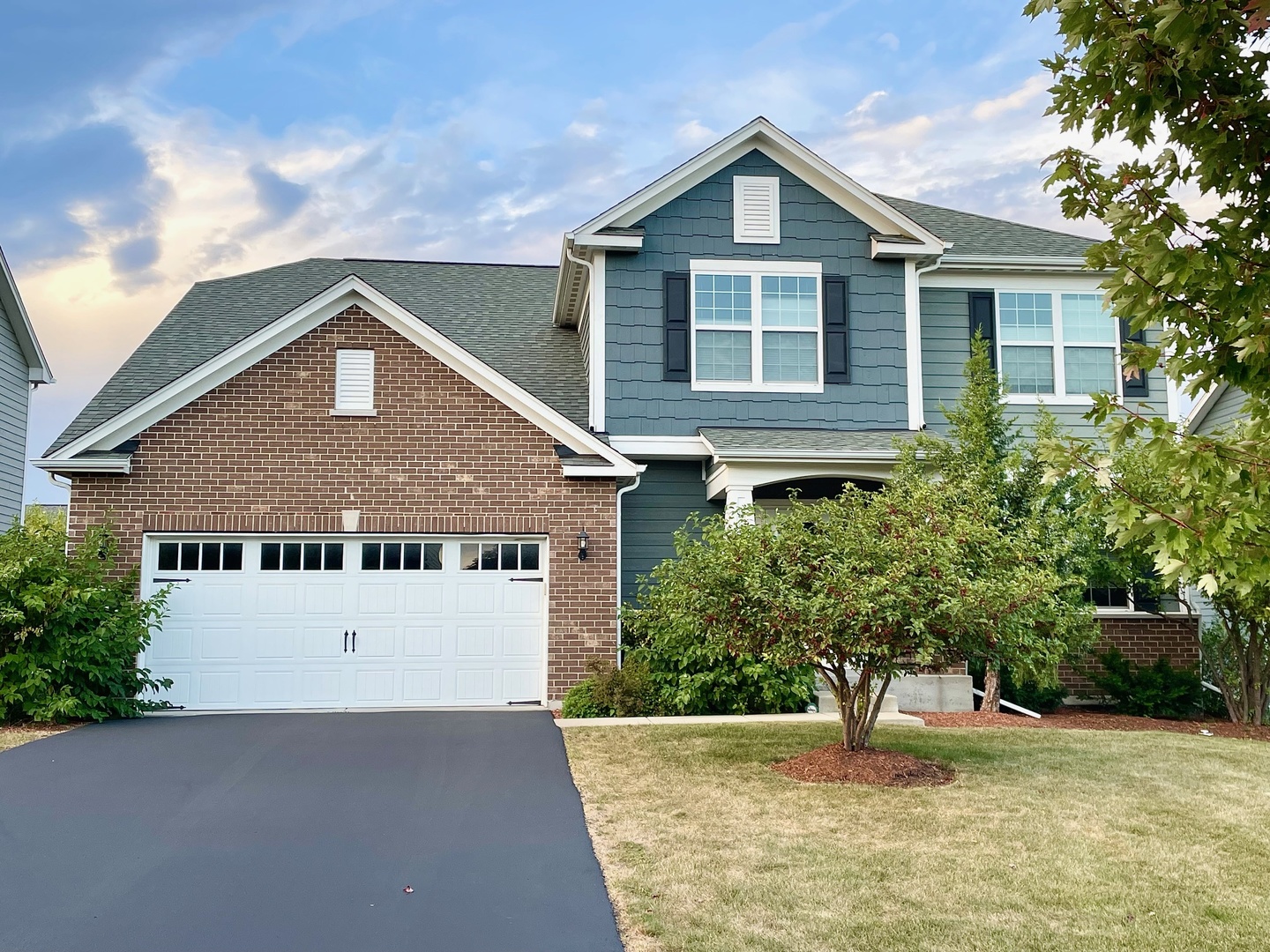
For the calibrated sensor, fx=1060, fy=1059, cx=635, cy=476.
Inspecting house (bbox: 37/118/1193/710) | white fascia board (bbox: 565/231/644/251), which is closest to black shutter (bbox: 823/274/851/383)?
house (bbox: 37/118/1193/710)

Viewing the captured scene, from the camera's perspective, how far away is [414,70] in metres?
15.4

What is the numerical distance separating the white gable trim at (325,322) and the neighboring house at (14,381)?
7.53 m

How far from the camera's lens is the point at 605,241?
14438mm

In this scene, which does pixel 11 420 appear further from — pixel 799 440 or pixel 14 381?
pixel 799 440

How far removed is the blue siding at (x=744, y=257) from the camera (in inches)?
573

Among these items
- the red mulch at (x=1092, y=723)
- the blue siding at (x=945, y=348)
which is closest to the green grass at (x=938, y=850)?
the red mulch at (x=1092, y=723)

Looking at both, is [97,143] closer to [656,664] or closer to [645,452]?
[645,452]

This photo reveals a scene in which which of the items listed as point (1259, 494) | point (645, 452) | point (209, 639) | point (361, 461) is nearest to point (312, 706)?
point (209, 639)

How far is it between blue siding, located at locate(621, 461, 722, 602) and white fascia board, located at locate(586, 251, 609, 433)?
1.04 meters

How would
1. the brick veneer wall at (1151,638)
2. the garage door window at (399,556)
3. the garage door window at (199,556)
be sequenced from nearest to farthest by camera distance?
the garage door window at (199,556)
the garage door window at (399,556)
the brick veneer wall at (1151,638)

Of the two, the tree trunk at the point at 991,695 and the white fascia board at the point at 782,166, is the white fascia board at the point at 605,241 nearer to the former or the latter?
the white fascia board at the point at 782,166

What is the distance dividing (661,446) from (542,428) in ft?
6.33

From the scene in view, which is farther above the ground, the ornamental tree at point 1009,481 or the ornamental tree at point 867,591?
the ornamental tree at point 1009,481

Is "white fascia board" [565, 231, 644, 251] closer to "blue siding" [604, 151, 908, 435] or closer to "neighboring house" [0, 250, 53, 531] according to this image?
"blue siding" [604, 151, 908, 435]
